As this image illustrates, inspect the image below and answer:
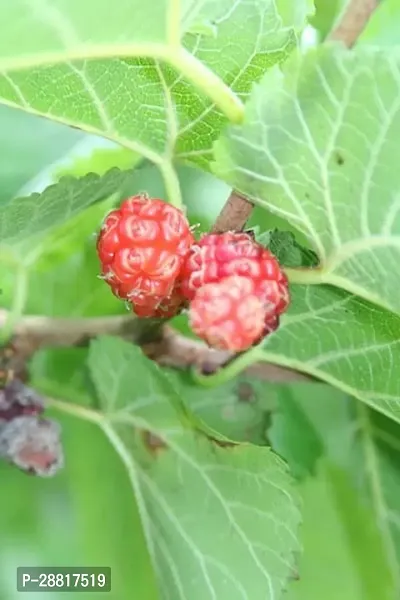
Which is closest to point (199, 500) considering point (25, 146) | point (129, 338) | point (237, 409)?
point (129, 338)

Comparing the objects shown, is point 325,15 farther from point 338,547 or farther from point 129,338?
point 338,547

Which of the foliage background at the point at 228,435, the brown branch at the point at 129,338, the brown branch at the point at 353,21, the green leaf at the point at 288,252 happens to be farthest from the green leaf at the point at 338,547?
the brown branch at the point at 353,21

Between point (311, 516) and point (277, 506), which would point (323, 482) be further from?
point (277, 506)

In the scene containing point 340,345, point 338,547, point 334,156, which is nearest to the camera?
point 334,156

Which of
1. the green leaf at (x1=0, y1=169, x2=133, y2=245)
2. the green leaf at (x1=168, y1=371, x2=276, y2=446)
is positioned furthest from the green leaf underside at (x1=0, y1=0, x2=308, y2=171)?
the green leaf at (x1=168, y1=371, x2=276, y2=446)

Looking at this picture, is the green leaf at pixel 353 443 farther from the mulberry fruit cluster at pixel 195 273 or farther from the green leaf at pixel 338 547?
the mulberry fruit cluster at pixel 195 273

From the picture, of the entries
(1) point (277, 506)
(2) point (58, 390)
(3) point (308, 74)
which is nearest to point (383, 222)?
(3) point (308, 74)

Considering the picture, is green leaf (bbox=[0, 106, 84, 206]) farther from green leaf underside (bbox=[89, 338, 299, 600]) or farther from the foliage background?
green leaf underside (bbox=[89, 338, 299, 600])
